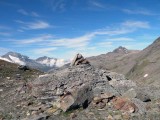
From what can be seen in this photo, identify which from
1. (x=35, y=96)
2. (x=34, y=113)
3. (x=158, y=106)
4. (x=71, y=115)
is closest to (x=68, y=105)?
(x=71, y=115)

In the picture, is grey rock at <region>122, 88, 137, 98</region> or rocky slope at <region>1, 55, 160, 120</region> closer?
rocky slope at <region>1, 55, 160, 120</region>

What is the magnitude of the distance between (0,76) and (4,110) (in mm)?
18626

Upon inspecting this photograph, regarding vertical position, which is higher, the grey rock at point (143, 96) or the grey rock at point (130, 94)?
the grey rock at point (130, 94)

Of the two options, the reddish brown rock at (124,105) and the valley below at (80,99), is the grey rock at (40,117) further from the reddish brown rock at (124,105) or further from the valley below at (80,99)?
the reddish brown rock at (124,105)

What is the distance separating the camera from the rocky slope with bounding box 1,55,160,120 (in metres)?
26.2

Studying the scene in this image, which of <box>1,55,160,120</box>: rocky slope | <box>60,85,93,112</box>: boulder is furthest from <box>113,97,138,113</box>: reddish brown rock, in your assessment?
<box>60,85,93,112</box>: boulder

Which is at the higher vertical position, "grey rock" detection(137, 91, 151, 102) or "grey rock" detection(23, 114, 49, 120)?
"grey rock" detection(137, 91, 151, 102)

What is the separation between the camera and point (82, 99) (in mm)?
27656

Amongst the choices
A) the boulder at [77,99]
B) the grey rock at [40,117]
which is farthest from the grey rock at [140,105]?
the grey rock at [40,117]

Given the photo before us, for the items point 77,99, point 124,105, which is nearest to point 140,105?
Result: point 124,105

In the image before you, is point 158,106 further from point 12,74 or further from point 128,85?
point 12,74

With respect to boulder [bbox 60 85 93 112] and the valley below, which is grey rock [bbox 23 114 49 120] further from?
boulder [bbox 60 85 93 112]

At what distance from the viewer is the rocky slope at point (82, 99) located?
85.8 feet

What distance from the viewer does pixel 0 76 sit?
153ft
